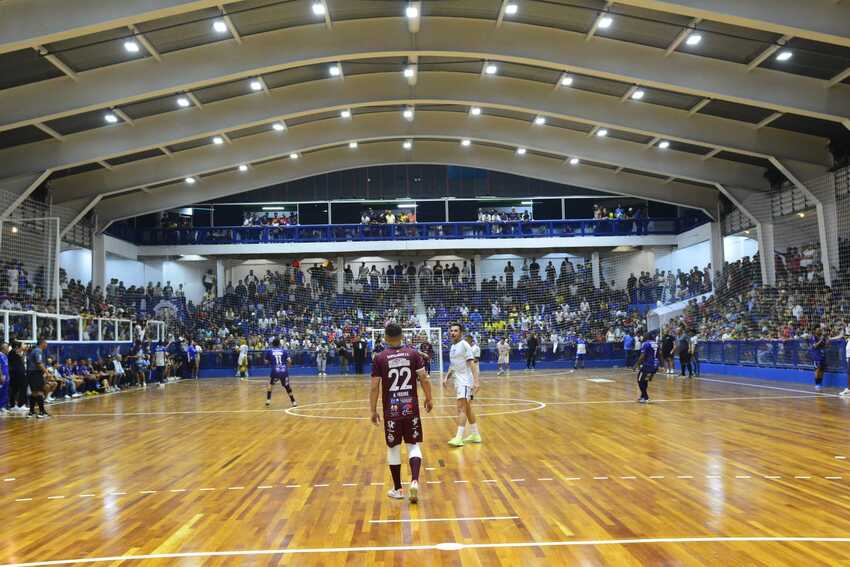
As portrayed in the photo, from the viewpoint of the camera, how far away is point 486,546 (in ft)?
18.9

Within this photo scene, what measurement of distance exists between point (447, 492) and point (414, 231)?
34.4 meters

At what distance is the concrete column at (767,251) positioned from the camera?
30969 mm

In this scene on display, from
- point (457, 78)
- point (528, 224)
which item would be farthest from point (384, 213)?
point (457, 78)

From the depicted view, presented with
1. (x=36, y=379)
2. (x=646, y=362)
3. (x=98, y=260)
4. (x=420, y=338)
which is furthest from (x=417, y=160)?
(x=36, y=379)

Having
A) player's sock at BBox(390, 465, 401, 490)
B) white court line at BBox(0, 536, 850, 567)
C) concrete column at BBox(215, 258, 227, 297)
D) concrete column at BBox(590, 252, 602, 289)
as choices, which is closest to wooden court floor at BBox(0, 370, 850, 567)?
white court line at BBox(0, 536, 850, 567)

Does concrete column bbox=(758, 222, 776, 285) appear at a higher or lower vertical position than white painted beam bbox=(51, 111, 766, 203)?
lower

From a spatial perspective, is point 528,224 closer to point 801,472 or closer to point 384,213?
point 384,213

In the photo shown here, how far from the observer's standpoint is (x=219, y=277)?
43781 mm

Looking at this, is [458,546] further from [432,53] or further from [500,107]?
[500,107]

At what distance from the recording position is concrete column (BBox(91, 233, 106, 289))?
35.2 m

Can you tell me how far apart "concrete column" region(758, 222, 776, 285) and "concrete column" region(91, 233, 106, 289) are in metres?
29.8

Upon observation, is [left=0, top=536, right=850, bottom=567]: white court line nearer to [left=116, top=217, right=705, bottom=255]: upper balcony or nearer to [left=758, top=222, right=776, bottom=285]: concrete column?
[left=758, top=222, right=776, bottom=285]: concrete column

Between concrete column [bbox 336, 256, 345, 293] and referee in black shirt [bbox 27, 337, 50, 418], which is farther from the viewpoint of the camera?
concrete column [bbox 336, 256, 345, 293]

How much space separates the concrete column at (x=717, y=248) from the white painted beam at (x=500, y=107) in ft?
33.9
